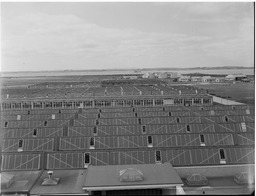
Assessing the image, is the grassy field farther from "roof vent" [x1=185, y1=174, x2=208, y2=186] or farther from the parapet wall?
"roof vent" [x1=185, y1=174, x2=208, y2=186]

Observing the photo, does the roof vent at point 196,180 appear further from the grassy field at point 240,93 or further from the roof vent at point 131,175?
the grassy field at point 240,93

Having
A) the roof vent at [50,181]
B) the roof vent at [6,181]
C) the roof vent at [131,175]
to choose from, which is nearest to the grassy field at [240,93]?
the roof vent at [131,175]

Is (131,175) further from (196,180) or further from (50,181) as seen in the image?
(50,181)

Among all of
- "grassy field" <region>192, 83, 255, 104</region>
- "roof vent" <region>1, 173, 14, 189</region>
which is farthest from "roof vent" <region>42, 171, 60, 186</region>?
"grassy field" <region>192, 83, 255, 104</region>

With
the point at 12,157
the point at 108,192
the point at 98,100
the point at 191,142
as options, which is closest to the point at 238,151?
the point at 191,142

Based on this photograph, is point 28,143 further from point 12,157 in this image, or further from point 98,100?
point 98,100

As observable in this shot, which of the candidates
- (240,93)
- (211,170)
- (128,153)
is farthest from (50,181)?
(240,93)
